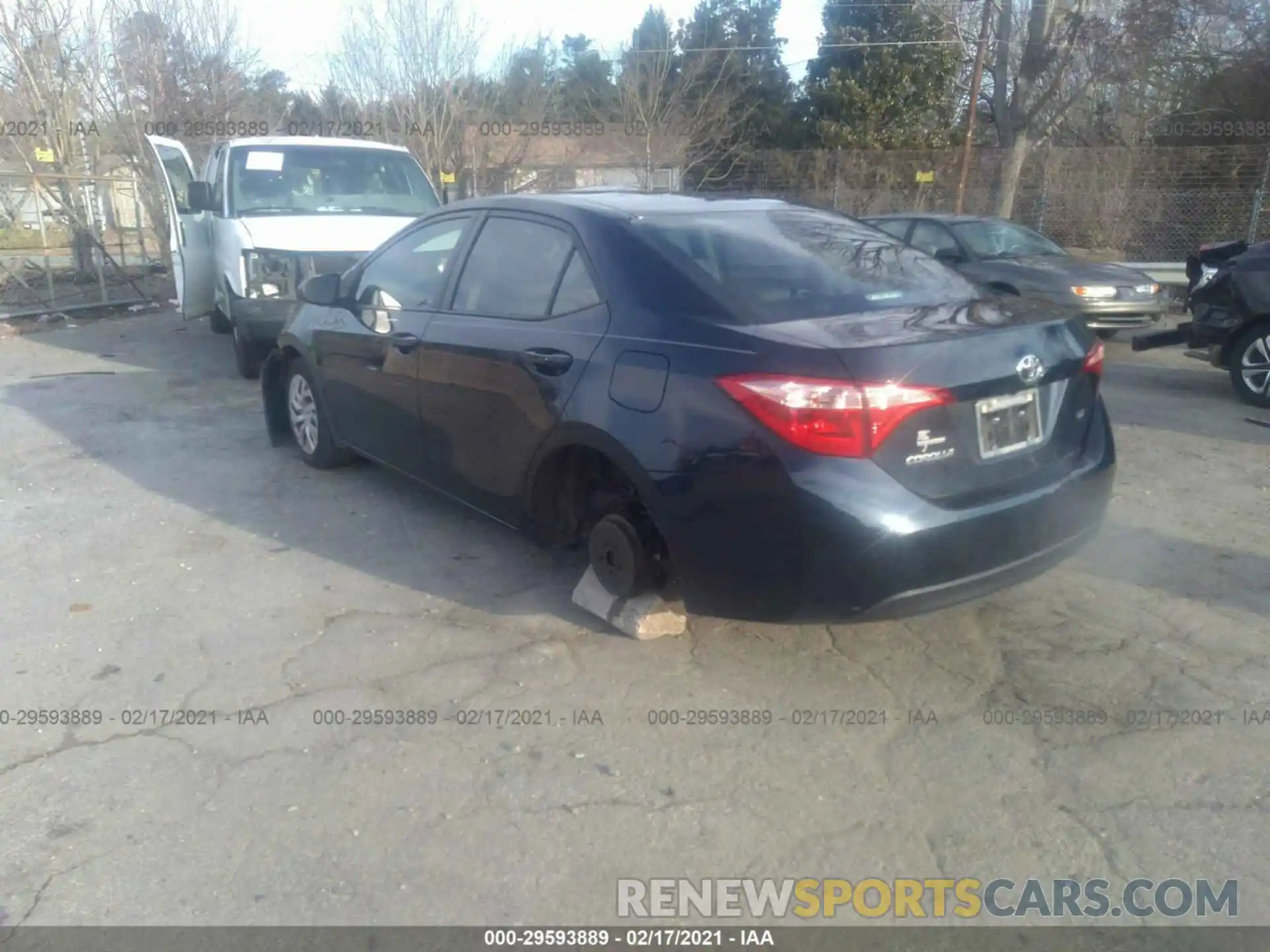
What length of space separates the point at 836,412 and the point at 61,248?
1861 cm

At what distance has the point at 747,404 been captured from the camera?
129 inches

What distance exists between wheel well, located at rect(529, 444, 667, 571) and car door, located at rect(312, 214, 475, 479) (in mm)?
923

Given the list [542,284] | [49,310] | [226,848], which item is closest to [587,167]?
[49,310]

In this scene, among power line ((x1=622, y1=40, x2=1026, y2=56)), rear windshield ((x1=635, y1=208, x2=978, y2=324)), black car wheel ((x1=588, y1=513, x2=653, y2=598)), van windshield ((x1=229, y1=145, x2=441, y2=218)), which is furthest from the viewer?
power line ((x1=622, y1=40, x2=1026, y2=56))

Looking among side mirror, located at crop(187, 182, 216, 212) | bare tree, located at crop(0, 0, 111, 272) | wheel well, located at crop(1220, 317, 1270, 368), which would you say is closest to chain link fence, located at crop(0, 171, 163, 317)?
bare tree, located at crop(0, 0, 111, 272)

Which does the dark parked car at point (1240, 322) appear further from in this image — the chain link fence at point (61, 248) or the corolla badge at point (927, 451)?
the chain link fence at point (61, 248)

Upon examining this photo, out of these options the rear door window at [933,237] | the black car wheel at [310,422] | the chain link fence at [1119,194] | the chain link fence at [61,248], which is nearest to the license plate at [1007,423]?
the black car wheel at [310,422]

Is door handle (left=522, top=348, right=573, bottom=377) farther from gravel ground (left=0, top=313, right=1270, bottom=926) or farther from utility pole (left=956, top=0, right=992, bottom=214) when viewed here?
utility pole (left=956, top=0, right=992, bottom=214)

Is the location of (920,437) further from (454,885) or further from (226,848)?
(226,848)

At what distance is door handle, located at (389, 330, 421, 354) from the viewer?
4840mm

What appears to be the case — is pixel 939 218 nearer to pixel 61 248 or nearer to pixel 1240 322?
pixel 1240 322

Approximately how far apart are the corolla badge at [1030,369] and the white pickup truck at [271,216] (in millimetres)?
6095

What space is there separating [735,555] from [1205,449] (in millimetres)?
4840

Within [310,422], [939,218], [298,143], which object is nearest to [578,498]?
[310,422]
